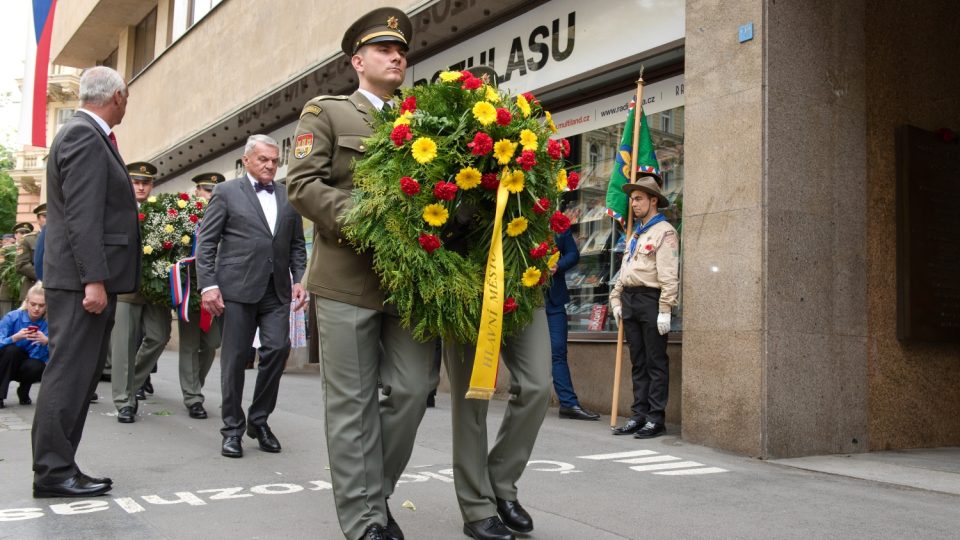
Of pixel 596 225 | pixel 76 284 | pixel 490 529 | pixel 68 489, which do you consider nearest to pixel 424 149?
pixel 490 529

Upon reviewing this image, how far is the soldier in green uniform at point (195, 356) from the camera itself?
820cm

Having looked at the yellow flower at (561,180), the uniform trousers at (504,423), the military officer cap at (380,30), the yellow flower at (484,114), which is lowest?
the uniform trousers at (504,423)

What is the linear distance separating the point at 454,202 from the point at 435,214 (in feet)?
A: 0.49

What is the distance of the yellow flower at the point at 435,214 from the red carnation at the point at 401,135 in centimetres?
27

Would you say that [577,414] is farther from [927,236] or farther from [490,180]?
[490,180]

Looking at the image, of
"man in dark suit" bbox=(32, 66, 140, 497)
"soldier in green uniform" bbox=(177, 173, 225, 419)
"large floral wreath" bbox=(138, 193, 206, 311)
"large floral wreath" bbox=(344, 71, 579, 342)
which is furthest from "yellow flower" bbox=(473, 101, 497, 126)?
"large floral wreath" bbox=(138, 193, 206, 311)

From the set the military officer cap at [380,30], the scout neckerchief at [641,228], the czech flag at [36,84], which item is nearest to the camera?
the military officer cap at [380,30]

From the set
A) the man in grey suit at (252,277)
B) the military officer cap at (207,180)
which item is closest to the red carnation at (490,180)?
the man in grey suit at (252,277)

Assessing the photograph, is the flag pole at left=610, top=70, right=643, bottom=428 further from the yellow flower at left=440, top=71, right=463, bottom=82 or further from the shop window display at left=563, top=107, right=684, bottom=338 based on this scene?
the yellow flower at left=440, top=71, right=463, bottom=82

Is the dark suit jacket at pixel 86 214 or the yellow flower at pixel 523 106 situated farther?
the dark suit jacket at pixel 86 214

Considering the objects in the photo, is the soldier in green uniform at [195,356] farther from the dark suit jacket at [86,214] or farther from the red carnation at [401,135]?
the red carnation at [401,135]

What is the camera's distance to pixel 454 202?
3.69 metres

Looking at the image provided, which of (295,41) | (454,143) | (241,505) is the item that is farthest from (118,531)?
(295,41)

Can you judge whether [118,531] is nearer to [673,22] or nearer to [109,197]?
[109,197]
